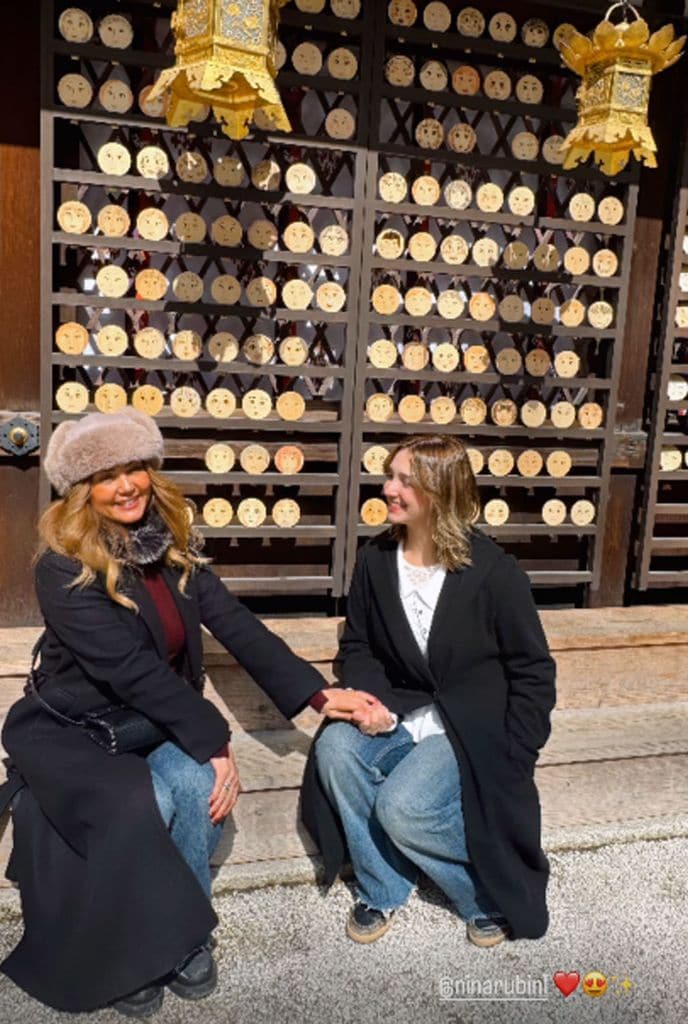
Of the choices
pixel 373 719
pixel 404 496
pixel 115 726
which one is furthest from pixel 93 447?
pixel 373 719

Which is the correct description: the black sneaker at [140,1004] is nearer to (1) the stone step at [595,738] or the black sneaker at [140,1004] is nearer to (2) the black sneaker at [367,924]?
(2) the black sneaker at [367,924]

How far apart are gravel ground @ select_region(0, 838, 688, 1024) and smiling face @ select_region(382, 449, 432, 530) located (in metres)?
1.23

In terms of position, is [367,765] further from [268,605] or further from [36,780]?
[268,605]

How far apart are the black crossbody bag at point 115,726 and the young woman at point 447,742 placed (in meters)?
0.55

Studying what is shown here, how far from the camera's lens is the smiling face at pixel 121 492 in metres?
2.49

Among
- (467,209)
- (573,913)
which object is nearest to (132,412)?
(467,209)

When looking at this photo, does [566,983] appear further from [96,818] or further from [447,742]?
[96,818]

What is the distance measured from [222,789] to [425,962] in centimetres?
79

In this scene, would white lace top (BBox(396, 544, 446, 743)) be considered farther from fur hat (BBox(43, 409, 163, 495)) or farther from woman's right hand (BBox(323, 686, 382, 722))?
fur hat (BBox(43, 409, 163, 495))

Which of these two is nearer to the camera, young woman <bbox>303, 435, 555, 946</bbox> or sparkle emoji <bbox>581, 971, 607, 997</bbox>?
sparkle emoji <bbox>581, 971, 607, 997</bbox>

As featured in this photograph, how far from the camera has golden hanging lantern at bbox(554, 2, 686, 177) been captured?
297 centimetres

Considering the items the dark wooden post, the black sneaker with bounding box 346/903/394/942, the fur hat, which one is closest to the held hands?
the black sneaker with bounding box 346/903/394/942

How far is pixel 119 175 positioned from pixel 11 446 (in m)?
1.00

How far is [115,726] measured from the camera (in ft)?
8.36
